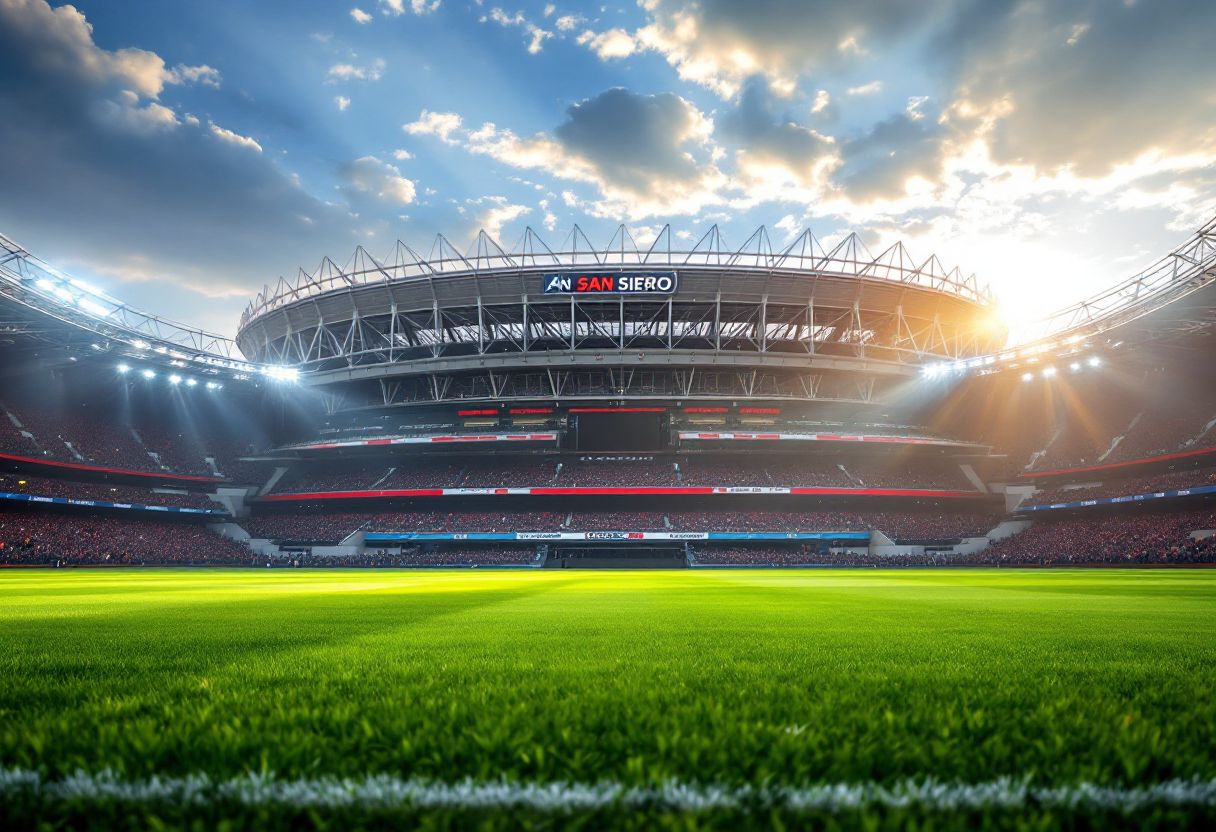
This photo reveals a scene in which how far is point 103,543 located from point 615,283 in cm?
4529

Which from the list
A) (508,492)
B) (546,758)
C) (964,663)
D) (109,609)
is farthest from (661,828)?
(508,492)

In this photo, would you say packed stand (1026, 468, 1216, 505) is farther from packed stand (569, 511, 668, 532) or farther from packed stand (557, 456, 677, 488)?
packed stand (569, 511, 668, 532)

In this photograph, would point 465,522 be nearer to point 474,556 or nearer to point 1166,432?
point 474,556

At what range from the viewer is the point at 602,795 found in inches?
66.3

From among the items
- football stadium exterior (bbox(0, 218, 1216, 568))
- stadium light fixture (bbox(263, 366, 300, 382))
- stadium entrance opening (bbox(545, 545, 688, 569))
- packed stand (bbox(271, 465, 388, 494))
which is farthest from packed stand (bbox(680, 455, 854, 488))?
stadium light fixture (bbox(263, 366, 300, 382))

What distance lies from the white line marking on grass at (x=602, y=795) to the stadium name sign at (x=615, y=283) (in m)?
46.3

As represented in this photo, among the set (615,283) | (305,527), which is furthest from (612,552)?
(305,527)

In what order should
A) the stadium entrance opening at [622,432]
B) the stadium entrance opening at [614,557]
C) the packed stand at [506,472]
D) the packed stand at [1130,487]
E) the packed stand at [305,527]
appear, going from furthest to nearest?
the stadium entrance opening at [622,432], the packed stand at [506,472], the packed stand at [305,527], the stadium entrance opening at [614,557], the packed stand at [1130,487]

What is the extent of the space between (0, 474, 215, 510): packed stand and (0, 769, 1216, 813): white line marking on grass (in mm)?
56642

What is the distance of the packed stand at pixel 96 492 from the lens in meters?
40.5

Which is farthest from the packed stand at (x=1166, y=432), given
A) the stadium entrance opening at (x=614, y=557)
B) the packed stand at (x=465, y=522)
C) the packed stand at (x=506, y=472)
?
the packed stand at (x=506, y=472)

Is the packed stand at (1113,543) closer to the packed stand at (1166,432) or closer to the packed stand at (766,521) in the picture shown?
the packed stand at (1166,432)

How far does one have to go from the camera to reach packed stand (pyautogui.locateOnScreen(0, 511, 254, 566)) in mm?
36500

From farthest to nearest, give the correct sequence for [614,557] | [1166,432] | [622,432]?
[622,432] < [614,557] < [1166,432]
